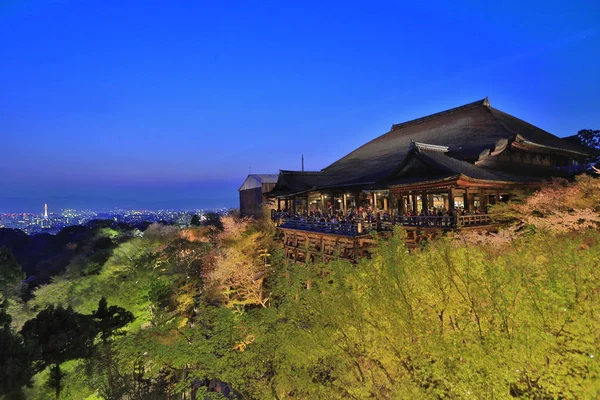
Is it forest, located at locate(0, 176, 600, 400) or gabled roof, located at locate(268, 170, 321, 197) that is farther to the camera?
gabled roof, located at locate(268, 170, 321, 197)

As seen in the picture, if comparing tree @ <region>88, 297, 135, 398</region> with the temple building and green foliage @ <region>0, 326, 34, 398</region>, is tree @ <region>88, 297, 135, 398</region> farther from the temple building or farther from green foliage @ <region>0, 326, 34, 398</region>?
the temple building

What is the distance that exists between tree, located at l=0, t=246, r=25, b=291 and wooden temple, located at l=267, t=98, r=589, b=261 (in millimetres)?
23067

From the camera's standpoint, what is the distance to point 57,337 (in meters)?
13.8

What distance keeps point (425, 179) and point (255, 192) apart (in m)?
28.3

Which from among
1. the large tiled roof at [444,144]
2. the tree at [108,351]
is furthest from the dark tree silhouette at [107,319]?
the large tiled roof at [444,144]

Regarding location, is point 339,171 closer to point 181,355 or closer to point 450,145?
point 450,145

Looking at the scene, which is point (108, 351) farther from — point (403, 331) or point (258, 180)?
point (258, 180)

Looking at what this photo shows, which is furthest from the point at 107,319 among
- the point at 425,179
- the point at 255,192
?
the point at 255,192

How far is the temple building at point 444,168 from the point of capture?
1644cm

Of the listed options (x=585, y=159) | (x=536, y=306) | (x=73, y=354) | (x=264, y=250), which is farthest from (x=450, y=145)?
(x=73, y=354)

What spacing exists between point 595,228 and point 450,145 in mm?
14049

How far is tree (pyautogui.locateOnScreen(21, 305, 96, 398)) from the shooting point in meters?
13.7

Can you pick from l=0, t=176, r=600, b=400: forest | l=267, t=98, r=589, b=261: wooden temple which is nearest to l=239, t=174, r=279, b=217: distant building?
l=267, t=98, r=589, b=261: wooden temple

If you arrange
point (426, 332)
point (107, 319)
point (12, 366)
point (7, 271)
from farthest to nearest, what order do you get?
point (7, 271), point (107, 319), point (12, 366), point (426, 332)
